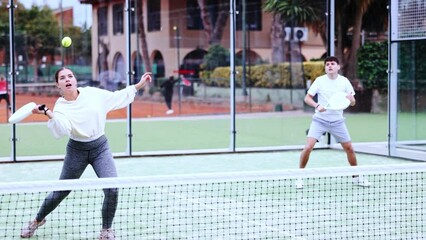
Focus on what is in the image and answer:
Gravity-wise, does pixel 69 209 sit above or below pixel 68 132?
below

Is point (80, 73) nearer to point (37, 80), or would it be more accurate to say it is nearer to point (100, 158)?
point (37, 80)

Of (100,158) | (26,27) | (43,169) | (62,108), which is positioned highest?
(26,27)

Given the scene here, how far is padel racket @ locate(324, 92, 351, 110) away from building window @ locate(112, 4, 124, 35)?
5671 mm

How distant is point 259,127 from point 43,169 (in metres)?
6.64

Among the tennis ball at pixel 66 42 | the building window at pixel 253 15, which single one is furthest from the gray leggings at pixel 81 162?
the building window at pixel 253 15

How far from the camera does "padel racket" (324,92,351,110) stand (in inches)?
383

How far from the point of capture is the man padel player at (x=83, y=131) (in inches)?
260

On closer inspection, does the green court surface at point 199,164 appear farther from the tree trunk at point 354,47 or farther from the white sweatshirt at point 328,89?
the tree trunk at point 354,47

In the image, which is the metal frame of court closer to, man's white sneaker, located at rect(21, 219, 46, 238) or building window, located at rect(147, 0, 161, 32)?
building window, located at rect(147, 0, 161, 32)

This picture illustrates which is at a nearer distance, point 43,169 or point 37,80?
point 43,169

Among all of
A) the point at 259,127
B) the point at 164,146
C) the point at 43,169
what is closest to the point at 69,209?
the point at 43,169

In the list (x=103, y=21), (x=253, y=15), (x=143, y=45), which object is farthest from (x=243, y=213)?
(x=253, y=15)

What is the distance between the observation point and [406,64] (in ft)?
46.1

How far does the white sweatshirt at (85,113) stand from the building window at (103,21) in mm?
8306
